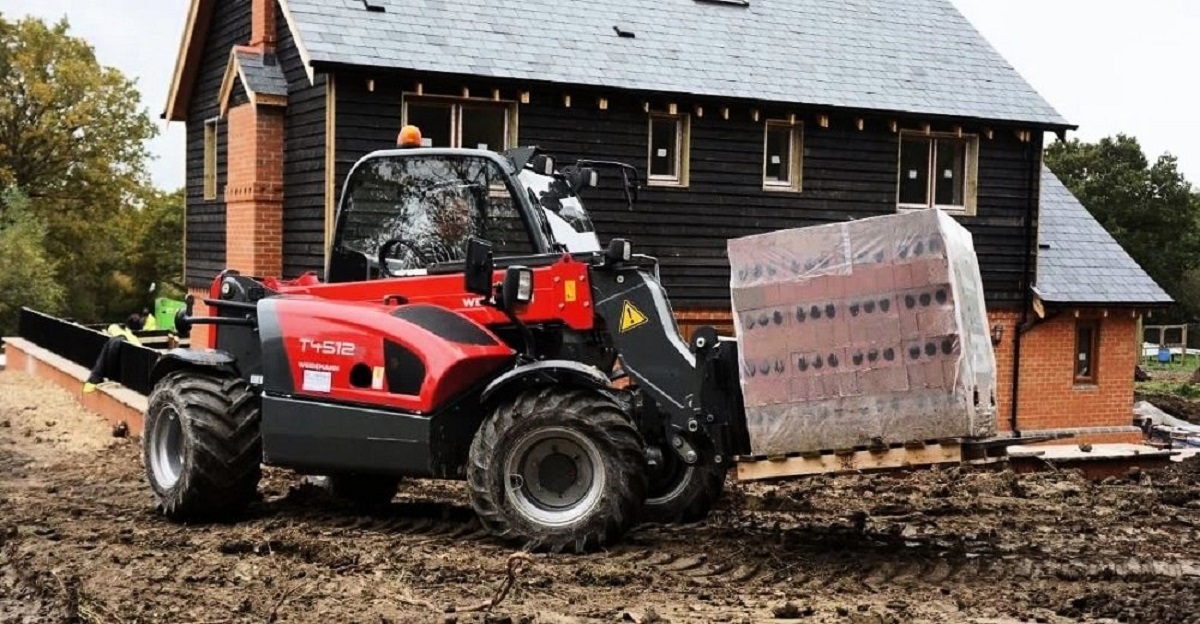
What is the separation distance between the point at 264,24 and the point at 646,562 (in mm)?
13618

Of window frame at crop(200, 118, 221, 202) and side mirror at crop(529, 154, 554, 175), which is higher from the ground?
window frame at crop(200, 118, 221, 202)

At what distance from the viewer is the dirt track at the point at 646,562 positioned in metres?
7.32

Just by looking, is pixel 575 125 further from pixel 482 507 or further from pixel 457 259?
pixel 482 507

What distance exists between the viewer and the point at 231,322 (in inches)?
402

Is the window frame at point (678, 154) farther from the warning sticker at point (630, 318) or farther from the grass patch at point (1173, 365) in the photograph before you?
the grass patch at point (1173, 365)

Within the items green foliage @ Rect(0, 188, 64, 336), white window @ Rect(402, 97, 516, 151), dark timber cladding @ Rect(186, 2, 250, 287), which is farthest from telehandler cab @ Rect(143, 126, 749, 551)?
green foliage @ Rect(0, 188, 64, 336)

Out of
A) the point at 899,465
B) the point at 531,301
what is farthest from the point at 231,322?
the point at 899,465

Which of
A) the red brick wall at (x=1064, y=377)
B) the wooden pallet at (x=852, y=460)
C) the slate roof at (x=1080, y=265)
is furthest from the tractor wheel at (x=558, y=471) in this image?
the slate roof at (x=1080, y=265)

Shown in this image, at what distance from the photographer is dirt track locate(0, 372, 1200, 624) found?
7.32 metres

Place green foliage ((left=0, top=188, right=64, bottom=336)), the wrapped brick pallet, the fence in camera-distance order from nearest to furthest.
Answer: the wrapped brick pallet
the fence
green foliage ((left=0, top=188, right=64, bottom=336))

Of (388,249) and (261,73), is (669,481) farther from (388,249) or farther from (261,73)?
(261,73)

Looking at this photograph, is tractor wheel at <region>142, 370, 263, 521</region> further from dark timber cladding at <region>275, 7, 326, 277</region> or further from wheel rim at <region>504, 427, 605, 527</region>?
dark timber cladding at <region>275, 7, 326, 277</region>

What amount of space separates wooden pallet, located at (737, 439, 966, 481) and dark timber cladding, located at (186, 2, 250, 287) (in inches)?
594

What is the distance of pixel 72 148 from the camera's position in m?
50.9
